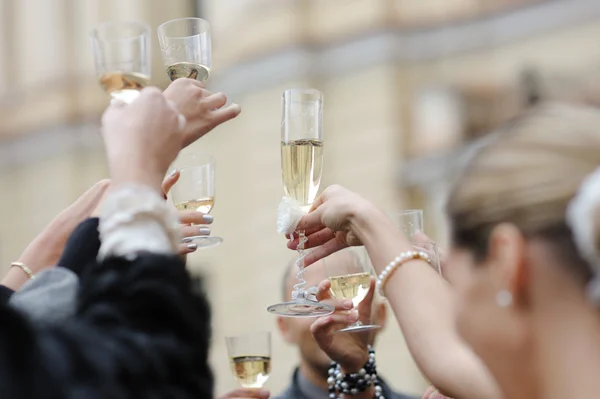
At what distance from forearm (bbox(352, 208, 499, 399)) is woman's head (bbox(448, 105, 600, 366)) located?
14.1 inches

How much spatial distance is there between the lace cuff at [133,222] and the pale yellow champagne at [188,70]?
79cm

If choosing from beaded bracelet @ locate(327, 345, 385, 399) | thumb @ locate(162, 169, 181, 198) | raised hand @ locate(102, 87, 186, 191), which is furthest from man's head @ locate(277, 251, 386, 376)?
raised hand @ locate(102, 87, 186, 191)

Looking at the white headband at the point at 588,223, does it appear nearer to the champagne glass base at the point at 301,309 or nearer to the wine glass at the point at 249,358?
the champagne glass base at the point at 301,309

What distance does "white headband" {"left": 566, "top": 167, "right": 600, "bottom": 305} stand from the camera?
1104 mm

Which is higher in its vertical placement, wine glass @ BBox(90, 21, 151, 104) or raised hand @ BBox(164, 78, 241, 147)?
wine glass @ BBox(90, 21, 151, 104)

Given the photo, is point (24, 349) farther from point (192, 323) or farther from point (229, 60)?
point (229, 60)

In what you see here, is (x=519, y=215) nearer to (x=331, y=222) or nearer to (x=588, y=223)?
(x=588, y=223)

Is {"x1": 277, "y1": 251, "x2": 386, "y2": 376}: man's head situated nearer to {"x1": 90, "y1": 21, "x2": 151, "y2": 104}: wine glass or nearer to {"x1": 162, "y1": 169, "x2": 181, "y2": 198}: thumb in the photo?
{"x1": 162, "y1": 169, "x2": 181, "y2": 198}: thumb

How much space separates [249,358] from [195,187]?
1.81 ft

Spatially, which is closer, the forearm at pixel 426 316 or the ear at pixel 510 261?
A: the ear at pixel 510 261

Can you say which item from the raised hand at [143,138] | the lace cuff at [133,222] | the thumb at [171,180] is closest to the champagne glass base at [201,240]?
the thumb at [171,180]

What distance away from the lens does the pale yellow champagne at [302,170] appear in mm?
1987

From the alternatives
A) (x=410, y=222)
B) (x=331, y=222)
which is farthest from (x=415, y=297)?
(x=410, y=222)

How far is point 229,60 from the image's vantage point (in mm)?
10906
